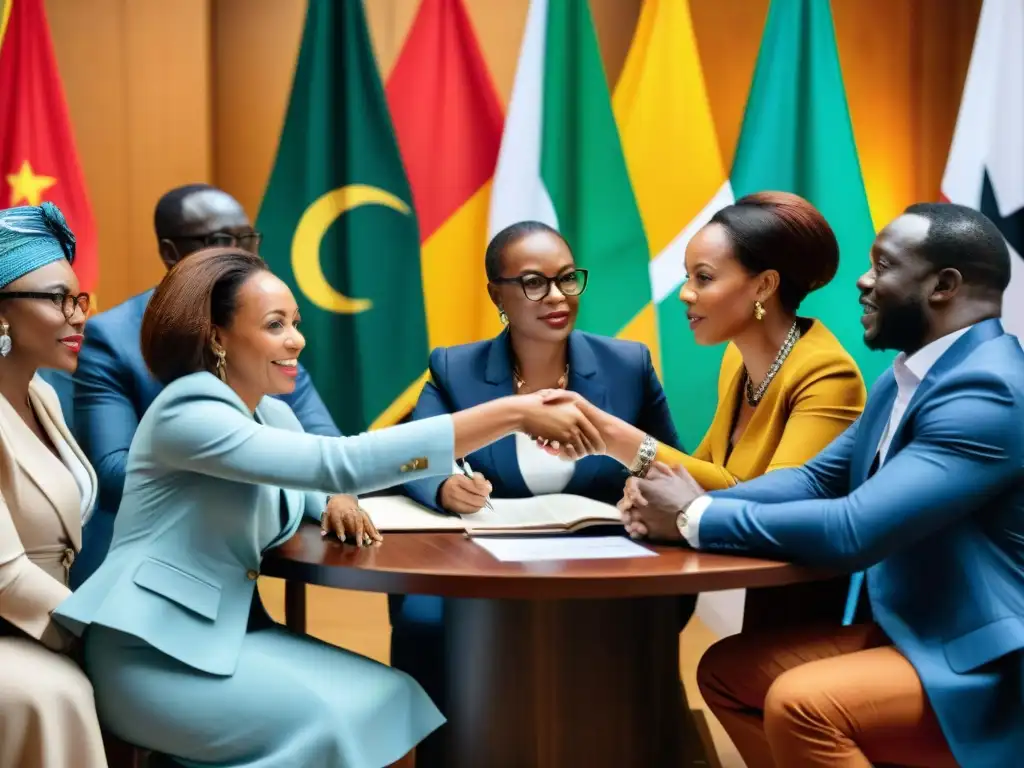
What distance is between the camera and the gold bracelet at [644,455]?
2.67m

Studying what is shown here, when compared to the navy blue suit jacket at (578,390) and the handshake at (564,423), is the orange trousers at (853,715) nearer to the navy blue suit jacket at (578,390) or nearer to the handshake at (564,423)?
the handshake at (564,423)

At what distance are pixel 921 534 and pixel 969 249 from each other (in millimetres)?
568

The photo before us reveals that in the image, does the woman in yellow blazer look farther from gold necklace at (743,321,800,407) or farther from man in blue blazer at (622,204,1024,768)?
man in blue blazer at (622,204,1024,768)

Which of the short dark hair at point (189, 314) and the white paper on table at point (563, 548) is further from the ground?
the short dark hair at point (189, 314)

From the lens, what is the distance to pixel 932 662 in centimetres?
219

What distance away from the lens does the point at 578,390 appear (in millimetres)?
3094

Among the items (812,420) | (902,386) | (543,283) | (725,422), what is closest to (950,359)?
(902,386)

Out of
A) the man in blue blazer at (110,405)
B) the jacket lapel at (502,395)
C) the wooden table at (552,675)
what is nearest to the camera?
the wooden table at (552,675)

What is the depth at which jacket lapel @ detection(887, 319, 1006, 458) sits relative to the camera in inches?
89.4

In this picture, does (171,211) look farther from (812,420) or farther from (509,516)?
(812,420)

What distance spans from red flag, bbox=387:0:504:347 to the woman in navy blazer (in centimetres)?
167

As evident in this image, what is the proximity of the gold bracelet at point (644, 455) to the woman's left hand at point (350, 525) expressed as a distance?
0.62 metres

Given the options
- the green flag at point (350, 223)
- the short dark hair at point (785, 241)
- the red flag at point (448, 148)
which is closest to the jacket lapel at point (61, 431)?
the short dark hair at point (785, 241)

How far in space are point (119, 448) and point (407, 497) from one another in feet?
3.18
